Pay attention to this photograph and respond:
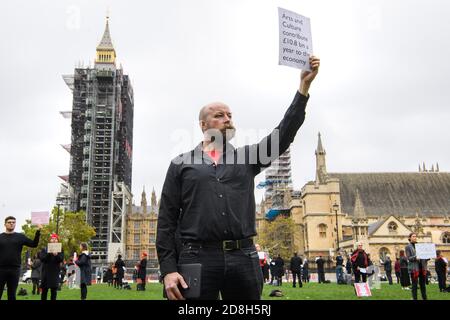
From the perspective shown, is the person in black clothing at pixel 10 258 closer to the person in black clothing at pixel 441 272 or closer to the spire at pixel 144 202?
the person in black clothing at pixel 441 272

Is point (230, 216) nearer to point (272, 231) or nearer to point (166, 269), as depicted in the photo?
point (166, 269)

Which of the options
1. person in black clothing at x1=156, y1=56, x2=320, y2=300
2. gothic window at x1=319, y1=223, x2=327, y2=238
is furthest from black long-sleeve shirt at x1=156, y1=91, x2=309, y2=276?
gothic window at x1=319, y1=223, x2=327, y2=238

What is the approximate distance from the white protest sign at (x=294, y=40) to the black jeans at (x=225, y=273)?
157 cm

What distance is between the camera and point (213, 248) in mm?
3715

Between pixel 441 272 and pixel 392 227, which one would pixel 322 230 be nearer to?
pixel 392 227

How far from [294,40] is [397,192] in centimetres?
9208

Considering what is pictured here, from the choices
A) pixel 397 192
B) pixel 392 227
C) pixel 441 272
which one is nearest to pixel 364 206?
pixel 397 192

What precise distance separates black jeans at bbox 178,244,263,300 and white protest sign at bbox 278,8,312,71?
1.57 metres

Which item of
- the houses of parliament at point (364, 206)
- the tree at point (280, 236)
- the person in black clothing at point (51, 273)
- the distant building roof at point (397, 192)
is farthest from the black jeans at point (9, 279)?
the distant building roof at point (397, 192)

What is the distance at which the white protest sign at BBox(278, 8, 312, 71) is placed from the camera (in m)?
4.00

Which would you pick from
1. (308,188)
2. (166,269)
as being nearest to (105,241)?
(308,188)

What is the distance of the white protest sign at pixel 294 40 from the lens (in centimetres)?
400

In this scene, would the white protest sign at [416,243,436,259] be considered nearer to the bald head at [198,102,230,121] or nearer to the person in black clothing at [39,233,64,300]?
the person in black clothing at [39,233,64,300]

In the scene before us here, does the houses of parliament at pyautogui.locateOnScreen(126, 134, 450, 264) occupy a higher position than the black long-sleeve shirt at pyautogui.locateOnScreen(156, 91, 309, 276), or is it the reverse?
the houses of parliament at pyautogui.locateOnScreen(126, 134, 450, 264)
